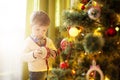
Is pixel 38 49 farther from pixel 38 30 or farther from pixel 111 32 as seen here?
pixel 111 32

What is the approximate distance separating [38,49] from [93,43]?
1.27ft

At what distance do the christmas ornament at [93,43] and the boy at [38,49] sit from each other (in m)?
0.32

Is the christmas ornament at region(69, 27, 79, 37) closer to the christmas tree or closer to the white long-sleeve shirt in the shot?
the christmas tree

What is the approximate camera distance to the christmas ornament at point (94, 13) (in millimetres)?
1271

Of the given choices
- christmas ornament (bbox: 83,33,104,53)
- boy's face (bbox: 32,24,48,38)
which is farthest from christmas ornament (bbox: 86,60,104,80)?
boy's face (bbox: 32,24,48,38)

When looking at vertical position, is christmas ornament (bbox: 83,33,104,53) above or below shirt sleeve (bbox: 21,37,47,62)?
above

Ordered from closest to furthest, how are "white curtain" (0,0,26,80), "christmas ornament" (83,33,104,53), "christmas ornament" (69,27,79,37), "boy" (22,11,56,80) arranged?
"christmas ornament" (83,33,104,53), "christmas ornament" (69,27,79,37), "boy" (22,11,56,80), "white curtain" (0,0,26,80)

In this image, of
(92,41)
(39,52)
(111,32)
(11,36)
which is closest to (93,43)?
(92,41)

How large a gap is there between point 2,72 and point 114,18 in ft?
2.82

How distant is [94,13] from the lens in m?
1.27

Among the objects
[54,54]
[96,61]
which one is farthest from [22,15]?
[96,61]

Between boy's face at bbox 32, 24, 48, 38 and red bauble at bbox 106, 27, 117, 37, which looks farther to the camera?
boy's face at bbox 32, 24, 48, 38

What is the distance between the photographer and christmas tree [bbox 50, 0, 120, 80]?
1.27m

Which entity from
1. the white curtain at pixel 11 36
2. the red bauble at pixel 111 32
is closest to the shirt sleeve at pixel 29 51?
the white curtain at pixel 11 36
